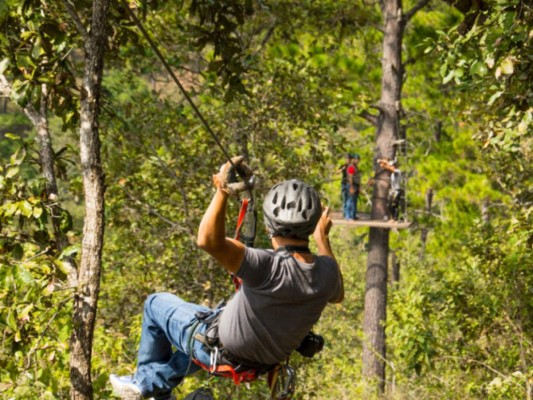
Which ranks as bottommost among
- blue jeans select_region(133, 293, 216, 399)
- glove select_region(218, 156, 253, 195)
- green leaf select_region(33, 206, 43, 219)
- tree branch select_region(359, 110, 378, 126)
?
blue jeans select_region(133, 293, 216, 399)

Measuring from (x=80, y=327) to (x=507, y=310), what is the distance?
227 inches

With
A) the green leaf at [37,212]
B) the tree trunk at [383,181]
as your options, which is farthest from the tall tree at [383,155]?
the green leaf at [37,212]

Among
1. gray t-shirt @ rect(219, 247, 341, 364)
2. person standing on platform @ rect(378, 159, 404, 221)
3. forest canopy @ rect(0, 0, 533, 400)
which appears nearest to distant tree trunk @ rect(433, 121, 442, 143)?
forest canopy @ rect(0, 0, 533, 400)

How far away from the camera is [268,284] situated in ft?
11.1

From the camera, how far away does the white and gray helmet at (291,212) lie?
3527mm

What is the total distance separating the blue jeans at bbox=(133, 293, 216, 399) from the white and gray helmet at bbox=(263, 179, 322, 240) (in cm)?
89

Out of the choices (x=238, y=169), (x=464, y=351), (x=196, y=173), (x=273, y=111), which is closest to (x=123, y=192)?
(x=196, y=173)

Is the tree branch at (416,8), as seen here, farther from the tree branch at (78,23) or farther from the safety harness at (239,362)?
the safety harness at (239,362)

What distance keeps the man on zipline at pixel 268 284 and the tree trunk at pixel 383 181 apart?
1071 centimetres

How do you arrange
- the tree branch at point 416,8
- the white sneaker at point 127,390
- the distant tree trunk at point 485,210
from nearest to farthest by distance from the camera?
the white sneaker at point 127,390 < the tree branch at point 416,8 < the distant tree trunk at point 485,210

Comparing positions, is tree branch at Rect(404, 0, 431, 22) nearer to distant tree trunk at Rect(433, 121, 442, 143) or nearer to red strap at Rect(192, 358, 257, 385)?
distant tree trunk at Rect(433, 121, 442, 143)

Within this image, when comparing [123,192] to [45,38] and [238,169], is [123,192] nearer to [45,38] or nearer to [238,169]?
[45,38]

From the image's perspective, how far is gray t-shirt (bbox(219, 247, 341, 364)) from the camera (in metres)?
3.37

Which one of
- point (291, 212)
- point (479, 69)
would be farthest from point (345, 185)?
point (291, 212)
